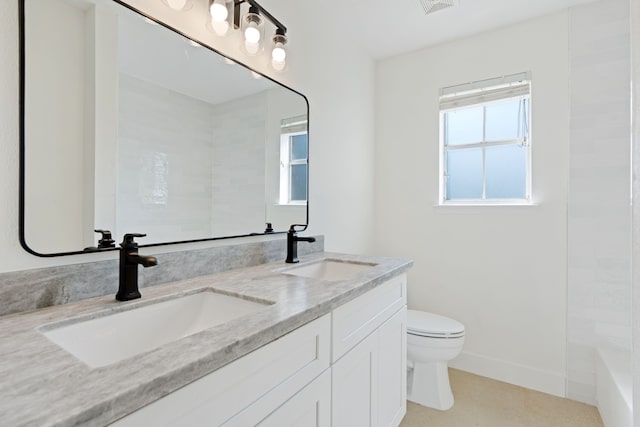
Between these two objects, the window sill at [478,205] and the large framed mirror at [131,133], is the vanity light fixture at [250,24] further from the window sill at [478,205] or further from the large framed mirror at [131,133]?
the window sill at [478,205]

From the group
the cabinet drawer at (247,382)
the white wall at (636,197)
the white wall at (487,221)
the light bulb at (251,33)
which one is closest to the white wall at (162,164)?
the light bulb at (251,33)

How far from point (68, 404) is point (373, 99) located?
106 inches

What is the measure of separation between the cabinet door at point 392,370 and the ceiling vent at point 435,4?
6.01 feet

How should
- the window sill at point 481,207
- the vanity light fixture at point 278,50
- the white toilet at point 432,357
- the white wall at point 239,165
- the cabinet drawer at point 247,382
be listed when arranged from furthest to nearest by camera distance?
the window sill at point 481,207 → the white toilet at point 432,357 → the vanity light fixture at point 278,50 → the white wall at point 239,165 → the cabinet drawer at point 247,382

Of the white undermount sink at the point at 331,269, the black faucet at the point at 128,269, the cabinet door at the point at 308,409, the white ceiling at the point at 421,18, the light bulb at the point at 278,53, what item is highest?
the white ceiling at the point at 421,18

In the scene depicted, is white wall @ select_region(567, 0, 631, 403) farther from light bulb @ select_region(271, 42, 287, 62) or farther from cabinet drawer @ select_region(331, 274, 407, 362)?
light bulb @ select_region(271, 42, 287, 62)

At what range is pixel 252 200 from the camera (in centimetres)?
152

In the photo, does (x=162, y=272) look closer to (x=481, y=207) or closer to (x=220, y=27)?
(x=220, y=27)

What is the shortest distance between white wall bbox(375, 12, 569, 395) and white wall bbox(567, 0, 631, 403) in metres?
0.06

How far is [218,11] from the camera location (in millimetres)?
1263

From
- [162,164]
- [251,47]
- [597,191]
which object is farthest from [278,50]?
[597,191]

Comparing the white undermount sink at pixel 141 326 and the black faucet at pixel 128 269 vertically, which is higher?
the black faucet at pixel 128 269

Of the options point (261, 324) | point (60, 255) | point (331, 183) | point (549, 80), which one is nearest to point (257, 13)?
point (331, 183)

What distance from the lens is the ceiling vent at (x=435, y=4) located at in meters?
1.89
